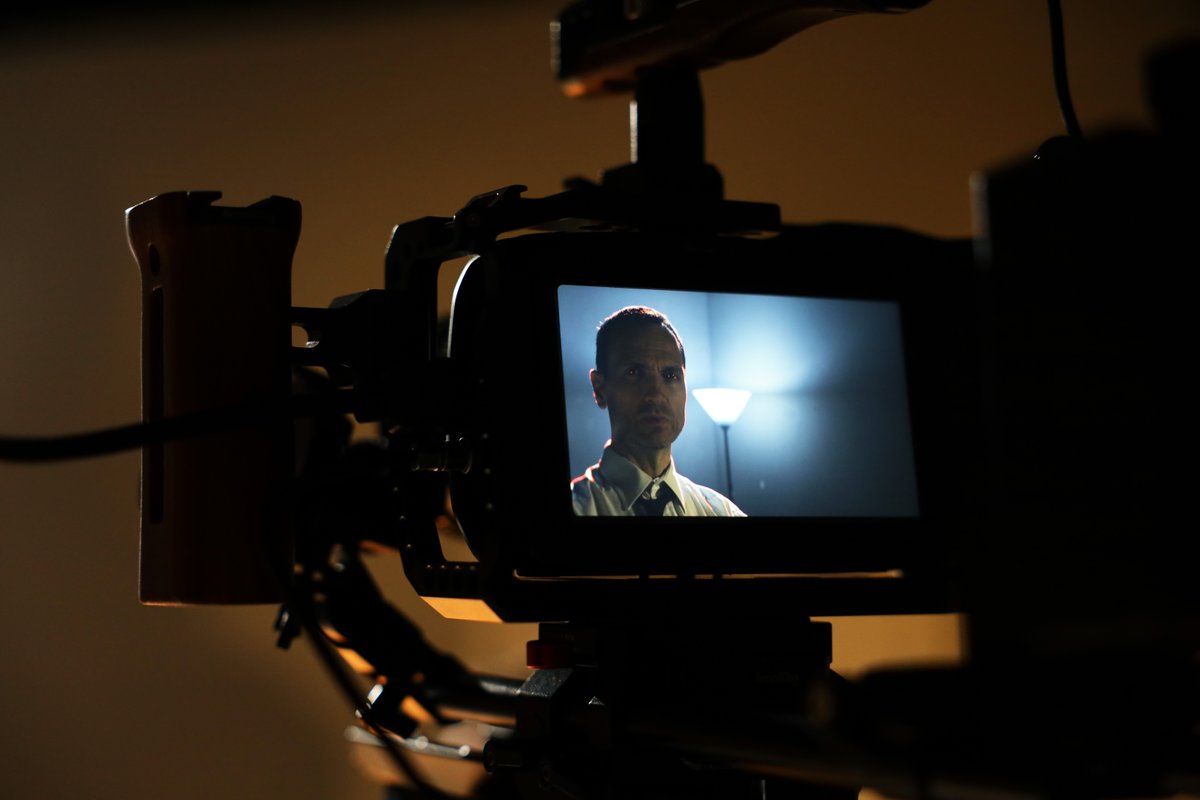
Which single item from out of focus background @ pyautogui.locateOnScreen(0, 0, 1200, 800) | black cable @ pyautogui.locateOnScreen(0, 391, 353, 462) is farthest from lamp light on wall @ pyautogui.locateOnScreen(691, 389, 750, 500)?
out of focus background @ pyautogui.locateOnScreen(0, 0, 1200, 800)

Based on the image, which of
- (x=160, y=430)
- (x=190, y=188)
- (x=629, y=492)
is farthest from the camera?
(x=190, y=188)

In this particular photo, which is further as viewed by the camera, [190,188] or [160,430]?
[190,188]

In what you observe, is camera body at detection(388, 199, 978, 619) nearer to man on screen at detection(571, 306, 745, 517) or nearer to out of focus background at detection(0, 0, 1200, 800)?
man on screen at detection(571, 306, 745, 517)

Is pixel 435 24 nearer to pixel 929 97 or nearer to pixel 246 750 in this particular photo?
pixel 929 97

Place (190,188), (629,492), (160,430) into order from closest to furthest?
(160,430) → (629,492) → (190,188)

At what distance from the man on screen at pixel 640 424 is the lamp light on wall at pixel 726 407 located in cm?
1

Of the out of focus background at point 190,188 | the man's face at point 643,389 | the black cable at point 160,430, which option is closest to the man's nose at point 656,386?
the man's face at point 643,389

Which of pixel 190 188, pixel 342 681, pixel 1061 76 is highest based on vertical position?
pixel 190 188

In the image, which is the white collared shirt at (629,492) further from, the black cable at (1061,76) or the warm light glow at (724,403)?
the black cable at (1061,76)

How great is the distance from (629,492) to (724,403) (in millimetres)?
98

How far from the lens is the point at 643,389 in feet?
2.77

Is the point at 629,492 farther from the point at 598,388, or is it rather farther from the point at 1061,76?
the point at 1061,76

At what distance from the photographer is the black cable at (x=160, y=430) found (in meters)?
0.63

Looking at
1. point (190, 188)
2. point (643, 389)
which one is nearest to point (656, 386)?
point (643, 389)
